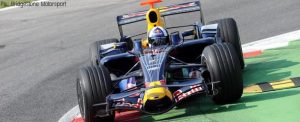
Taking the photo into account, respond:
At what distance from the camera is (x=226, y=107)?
25.4 feet

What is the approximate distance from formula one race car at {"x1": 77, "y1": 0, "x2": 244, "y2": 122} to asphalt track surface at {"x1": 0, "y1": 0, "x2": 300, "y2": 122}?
125 centimetres

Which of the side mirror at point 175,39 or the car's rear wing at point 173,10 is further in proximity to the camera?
the car's rear wing at point 173,10

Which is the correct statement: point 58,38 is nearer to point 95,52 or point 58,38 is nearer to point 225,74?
point 95,52

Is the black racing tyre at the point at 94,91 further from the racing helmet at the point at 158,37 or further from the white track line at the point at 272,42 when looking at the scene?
the white track line at the point at 272,42

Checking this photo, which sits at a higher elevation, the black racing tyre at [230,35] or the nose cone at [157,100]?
the black racing tyre at [230,35]

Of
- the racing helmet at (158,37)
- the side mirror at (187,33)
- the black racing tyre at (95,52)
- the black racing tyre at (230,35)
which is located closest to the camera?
the racing helmet at (158,37)

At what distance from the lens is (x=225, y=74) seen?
7641 mm

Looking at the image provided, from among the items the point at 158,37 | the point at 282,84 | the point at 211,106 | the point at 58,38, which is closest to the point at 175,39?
the point at 158,37

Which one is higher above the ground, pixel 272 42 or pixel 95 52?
pixel 95 52

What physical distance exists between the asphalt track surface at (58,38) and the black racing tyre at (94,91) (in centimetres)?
141

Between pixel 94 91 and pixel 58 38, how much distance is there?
10.2m

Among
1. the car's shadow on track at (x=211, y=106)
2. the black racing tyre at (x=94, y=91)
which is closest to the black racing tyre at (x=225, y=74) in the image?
the car's shadow on track at (x=211, y=106)

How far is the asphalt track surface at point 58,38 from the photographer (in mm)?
10289

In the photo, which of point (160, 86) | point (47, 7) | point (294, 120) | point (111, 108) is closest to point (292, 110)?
point (294, 120)
